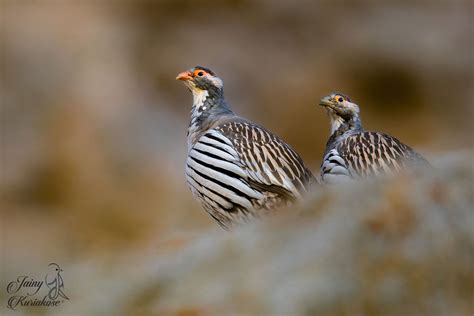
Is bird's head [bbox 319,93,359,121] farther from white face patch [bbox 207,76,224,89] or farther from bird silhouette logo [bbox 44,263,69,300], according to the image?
bird silhouette logo [bbox 44,263,69,300]

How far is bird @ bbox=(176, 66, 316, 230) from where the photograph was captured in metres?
9.67

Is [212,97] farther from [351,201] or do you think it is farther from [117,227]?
[117,227]

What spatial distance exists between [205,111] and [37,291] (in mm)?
3736

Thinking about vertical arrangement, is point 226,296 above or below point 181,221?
below

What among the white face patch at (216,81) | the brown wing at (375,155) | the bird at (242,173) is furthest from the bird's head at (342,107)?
the bird at (242,173)

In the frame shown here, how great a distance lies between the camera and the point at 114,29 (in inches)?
1220

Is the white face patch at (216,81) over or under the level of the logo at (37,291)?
over

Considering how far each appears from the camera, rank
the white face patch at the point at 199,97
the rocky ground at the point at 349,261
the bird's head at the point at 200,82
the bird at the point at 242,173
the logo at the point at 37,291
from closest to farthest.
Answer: the rocky ground at the point at 349,261 < the logo at the point at 37,291 < the bird at the point at 242,173 < the white face patch at the point at 199,97 < the bird's head at the point at 200,82

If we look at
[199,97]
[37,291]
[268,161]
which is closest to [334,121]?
[199,97]

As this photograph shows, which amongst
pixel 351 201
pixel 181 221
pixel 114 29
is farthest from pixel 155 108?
pixel 351 201

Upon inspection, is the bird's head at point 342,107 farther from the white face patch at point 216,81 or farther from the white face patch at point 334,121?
the white face patch at point 216,81

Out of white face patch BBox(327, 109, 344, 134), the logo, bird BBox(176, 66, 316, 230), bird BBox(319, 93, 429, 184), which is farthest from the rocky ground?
white face patch BBox(327, 109, 344, 134)

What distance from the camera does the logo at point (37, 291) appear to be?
7.90 m

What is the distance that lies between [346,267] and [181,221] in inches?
668
